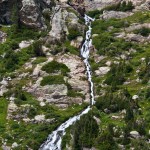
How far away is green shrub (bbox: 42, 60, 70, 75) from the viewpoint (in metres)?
104

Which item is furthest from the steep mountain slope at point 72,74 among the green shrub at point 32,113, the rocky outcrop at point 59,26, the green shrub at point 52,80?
the rocky outcrop at point 59,26

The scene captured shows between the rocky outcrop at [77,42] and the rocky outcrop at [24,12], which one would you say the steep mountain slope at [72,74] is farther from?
the rocky outcrop at [77,42]

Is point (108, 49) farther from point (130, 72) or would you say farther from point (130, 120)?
point (130, 120)

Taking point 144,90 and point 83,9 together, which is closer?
point 144,90

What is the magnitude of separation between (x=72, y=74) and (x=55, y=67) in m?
4.18

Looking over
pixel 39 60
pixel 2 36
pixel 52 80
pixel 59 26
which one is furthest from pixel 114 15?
pixel 52 80

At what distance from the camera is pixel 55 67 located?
10512 centimetres

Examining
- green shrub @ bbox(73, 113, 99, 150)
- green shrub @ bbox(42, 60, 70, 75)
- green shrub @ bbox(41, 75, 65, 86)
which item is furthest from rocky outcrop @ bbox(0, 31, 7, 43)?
green shrub @ bbox(73, 113, 99, 150)

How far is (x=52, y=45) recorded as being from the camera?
11638 cm

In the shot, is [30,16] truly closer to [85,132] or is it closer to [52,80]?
[52,80]

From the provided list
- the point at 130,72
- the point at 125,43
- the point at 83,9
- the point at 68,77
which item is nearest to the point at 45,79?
the point at 68,77

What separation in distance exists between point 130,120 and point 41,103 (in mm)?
20073

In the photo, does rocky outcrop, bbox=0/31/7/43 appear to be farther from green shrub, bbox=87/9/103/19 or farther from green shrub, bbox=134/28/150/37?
green shrub, bbox=134/28/150/37

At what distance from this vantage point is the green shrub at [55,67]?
103706mm
